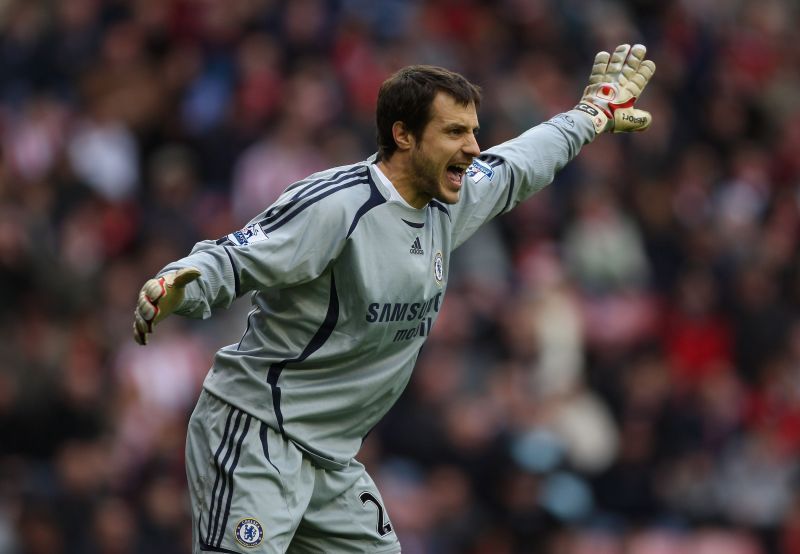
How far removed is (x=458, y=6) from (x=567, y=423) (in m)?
4.94

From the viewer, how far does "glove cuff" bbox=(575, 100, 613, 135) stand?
7035mm

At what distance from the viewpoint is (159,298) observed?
5.32m

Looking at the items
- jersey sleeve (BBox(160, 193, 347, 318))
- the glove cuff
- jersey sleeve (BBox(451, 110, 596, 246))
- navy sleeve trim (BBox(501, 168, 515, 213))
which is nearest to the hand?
jersey sleeve (BBox(160, 193, 347, 318))

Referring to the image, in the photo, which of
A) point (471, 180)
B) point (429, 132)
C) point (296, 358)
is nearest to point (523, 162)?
point (471, 180)

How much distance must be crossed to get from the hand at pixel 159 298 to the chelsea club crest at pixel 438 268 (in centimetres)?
119

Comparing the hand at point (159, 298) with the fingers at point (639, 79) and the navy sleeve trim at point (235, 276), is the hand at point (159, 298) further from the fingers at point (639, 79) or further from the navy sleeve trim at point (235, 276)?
the fingers at point (639, 79)

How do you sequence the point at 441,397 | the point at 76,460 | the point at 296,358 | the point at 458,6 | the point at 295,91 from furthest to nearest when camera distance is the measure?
the point at 458,6 < the point at 295,91 < the point at 441,397 < the point at 76,460 < the point at 296,358

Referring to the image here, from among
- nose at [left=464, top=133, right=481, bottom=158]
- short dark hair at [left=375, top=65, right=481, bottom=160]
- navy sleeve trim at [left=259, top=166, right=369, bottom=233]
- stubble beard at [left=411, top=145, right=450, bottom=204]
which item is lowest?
navy sleeve trim at [left=259, top=166, right=369, bottom=233]

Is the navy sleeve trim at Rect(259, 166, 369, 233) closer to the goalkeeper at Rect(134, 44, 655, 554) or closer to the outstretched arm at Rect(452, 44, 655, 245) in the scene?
the goalkeeper at Rect(134, 44, 655, 554)

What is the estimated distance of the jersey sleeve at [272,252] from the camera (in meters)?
5.66

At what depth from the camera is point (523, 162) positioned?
22.1 feet

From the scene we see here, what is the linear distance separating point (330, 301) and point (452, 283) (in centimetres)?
692

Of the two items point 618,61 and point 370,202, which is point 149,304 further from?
point 618,61

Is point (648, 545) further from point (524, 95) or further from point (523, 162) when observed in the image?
point (523, 162)
